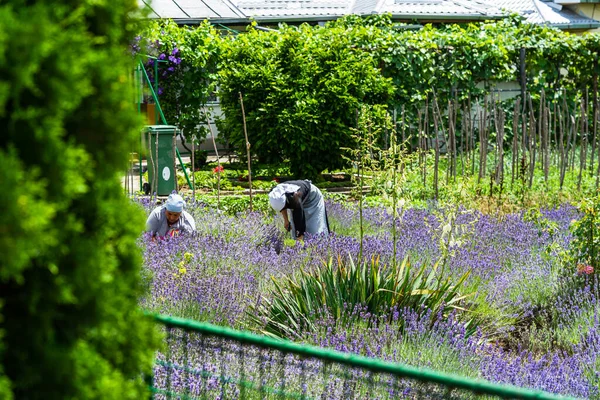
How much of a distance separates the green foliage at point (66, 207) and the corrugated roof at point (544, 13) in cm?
2052

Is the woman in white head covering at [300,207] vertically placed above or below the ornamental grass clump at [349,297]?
above

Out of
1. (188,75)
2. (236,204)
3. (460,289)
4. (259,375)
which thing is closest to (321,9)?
(188,75)

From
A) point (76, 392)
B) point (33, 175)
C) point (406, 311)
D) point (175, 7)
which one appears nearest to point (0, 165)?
point (33, 175)

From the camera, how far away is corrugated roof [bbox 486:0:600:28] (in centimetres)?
2106

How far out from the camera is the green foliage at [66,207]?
4.48 feet

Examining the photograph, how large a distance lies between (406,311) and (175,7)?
44.4ft

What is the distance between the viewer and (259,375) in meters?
2.81

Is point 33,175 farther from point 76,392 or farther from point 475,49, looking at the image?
point 475,49

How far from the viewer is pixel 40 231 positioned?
4.59 ft

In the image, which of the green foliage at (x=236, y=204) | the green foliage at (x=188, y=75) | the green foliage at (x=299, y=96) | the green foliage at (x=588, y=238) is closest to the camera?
the green foliage at (x=588, y=238)

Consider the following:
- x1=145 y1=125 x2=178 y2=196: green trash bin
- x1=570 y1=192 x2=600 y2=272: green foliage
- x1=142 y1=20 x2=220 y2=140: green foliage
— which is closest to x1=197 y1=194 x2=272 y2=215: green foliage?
x1=145 y1=125 x2=178 y2=196: green trash bin

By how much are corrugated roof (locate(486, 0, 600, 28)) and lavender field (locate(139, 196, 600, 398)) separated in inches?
589

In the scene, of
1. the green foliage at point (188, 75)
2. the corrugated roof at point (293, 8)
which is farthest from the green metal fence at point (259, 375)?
the corrugated roof at point (293, 8)

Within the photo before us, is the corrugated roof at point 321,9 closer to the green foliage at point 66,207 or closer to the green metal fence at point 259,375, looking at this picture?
the green metal fence at point 259,375
